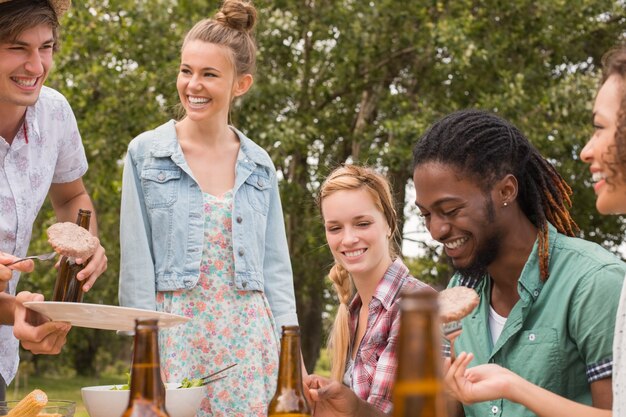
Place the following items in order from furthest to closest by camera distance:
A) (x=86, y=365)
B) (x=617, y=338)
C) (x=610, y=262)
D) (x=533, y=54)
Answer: (x=86, y=365)
(x=533, y=54)
(x=610, y=262)
(x=617, y=338)

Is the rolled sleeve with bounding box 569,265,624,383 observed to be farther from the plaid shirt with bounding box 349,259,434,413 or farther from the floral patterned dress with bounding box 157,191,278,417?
the floral patterned dress with bounding box 157,191,278,417

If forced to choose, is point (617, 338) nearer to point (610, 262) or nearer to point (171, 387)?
point (610, 262)

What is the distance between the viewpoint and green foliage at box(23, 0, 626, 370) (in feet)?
35.3

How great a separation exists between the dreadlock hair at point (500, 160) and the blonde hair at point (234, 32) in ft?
4.61

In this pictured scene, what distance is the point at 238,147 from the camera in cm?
402

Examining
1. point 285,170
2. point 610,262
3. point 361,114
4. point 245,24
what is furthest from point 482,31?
point 610,262

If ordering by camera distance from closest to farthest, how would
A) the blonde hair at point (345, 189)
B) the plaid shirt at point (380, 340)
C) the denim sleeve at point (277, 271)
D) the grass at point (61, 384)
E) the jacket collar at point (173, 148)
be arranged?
the plaid shirt at point (380, 340) < the blonde hair at point (345, 189) < the jacket collar at point (173, 148) < the denim sleeve at point (277, 271) < the grass at point (61, 384)

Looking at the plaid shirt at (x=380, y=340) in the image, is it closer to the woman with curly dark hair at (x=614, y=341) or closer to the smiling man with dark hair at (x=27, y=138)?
the woman with curly dark hair at (x=614, y=341)

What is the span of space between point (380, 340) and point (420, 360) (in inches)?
87.9

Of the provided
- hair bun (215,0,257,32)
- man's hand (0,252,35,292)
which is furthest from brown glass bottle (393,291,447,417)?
hair bun (215,0,257,32)

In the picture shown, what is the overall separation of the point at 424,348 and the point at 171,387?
1.61m

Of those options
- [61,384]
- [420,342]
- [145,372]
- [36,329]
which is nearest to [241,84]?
[36,329]

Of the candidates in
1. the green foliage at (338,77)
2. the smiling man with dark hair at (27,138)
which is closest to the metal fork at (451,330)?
the smiling man with dark hair at (27,138)

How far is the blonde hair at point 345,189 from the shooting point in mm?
3416
